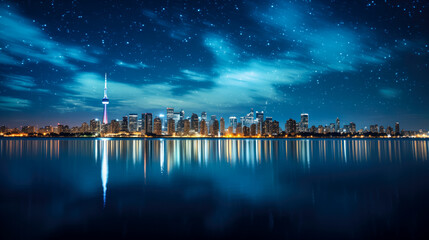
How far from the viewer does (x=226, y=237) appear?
8.91m

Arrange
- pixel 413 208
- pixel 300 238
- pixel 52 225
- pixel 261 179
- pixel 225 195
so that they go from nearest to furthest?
pixel 300 238 → pixel 52 225 → pixel 413 208 → pixel 225 195 → pixel 261 179

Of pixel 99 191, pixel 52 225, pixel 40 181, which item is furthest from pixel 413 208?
pixel 40 181

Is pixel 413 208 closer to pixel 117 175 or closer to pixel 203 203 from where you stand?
pixel 203 203

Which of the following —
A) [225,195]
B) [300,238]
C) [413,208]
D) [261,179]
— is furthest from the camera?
[261,179]

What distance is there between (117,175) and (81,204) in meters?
9.85

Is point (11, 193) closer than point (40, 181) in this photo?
Yes

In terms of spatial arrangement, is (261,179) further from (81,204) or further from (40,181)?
(40,181)

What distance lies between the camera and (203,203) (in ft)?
44.1

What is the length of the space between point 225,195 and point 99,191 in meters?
7.69

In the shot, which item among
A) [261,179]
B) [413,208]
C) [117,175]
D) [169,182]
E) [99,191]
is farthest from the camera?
[117,175]

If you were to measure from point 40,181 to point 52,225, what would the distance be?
1224 cm

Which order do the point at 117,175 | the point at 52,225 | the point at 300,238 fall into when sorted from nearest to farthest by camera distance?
the point at 300,238
the point at 52,225
the point at 117,175

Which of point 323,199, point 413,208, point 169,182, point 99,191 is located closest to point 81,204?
point 99,191

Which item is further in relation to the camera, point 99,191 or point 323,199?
point 99,191
